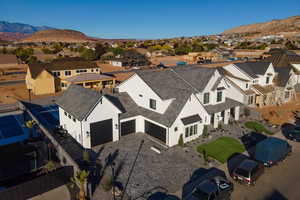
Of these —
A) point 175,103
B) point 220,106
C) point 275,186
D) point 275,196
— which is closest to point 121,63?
point 220,106

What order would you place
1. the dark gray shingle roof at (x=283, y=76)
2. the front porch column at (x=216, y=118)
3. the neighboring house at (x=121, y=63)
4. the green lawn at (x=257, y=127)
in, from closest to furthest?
the green lawn at (x=257, y=127)
the front porch column at (x=216, y=118)
the dark gray shingle roof at (x=283, y=76)
the neighboring house at (x=121, y=63)

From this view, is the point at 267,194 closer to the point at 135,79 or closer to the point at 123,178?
the point at 123,178

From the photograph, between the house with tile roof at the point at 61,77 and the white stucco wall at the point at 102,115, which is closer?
the white stucco wall at the point at 102,115

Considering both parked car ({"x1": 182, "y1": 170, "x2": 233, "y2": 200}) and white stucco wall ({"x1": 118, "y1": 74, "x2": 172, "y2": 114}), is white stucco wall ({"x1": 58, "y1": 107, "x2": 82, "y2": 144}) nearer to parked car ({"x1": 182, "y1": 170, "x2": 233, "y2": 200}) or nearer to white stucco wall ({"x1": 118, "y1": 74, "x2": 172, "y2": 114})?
white stucco wall ({"x1": 118, "y1": 74, "x2": 172, "y2": 114})

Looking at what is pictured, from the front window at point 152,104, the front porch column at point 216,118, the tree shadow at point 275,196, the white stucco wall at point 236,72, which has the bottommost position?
the tree shadow at point 275,196

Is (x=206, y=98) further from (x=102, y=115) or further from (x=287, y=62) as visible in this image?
(x=287, y=62)

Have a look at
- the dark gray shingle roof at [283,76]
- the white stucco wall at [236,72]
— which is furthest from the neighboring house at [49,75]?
the dark gray shingle roof at [283,76]

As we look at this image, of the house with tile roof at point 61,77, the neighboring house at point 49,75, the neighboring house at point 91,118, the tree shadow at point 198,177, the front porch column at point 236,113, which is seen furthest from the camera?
the house with tile roof at point 61,77

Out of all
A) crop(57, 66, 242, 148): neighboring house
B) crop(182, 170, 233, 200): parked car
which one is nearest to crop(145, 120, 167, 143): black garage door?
crop(57, 66, 242, 148): neighboring house

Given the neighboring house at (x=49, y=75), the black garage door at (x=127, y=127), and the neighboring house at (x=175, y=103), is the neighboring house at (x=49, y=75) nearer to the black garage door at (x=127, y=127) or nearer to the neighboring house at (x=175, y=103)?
the neighboring house at (x=175, y=103)
